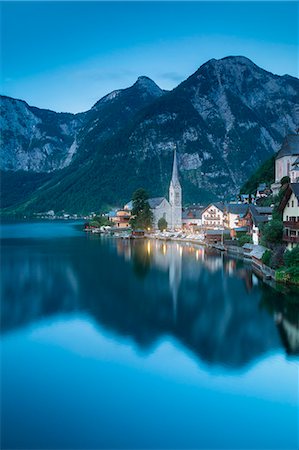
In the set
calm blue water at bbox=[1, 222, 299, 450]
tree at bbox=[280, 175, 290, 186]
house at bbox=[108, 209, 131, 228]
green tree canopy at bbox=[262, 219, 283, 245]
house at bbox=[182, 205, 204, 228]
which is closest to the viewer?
calm blue water at bbox=[1, 222, 299, 450]

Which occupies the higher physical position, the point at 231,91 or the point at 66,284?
the point at 231,91

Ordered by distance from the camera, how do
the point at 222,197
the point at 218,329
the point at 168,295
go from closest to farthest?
1. the point at 218,329
2. the point at 168,295
3. the point at 222,197

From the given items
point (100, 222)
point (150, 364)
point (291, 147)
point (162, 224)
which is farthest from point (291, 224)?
point (100, 222)

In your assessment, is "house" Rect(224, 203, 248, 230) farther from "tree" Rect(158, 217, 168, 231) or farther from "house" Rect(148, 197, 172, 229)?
"house" Rect(148, 197, 172, 229)

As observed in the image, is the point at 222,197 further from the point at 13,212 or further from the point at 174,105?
the point at 13,212

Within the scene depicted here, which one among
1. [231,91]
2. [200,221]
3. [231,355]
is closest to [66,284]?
[231,355]

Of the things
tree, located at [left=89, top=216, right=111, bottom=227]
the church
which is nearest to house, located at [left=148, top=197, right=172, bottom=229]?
the church
